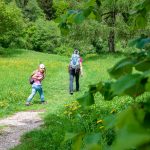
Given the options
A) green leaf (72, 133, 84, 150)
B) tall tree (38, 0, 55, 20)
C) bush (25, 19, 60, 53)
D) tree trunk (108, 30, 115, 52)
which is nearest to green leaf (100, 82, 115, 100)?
green leaf (72, 133, 84, 150)

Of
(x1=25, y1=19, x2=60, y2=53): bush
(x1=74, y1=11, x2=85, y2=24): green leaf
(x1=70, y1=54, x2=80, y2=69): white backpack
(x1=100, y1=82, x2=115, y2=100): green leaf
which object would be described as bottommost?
(x1=100, y1=82, x2=115, y2=100): green leaf

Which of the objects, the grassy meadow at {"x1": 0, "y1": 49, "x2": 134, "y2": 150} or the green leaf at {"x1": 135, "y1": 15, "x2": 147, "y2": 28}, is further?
the grassy meadow at {"x1": 0, "y1": 49, "x2": 134, "y2": 150}

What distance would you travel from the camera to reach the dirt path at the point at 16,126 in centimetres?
990

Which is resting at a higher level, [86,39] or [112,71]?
[86,39]

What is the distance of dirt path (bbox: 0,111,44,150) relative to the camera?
9897 mm

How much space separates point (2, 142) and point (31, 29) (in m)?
49.7

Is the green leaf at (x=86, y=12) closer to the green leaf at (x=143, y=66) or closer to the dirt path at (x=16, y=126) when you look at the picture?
the green leaf at (x=143, y=66)

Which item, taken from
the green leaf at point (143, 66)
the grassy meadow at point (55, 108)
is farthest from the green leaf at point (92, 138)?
the green leaf at point (143, 66)

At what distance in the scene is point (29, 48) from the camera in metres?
57.1

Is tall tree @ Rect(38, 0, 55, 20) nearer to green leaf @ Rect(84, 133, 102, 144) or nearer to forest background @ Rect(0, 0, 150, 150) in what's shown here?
forest background @ Rect(0, 0, 150, 150)

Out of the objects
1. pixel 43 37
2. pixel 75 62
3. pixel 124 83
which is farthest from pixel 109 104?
pixel 43 37

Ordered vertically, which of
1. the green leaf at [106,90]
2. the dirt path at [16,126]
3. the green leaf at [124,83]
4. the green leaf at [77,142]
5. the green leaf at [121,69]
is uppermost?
the green leaf at [121,69]

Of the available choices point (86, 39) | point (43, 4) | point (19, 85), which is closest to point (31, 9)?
point (43, 4)

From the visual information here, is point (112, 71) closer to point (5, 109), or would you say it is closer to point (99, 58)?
point (5, 109)
